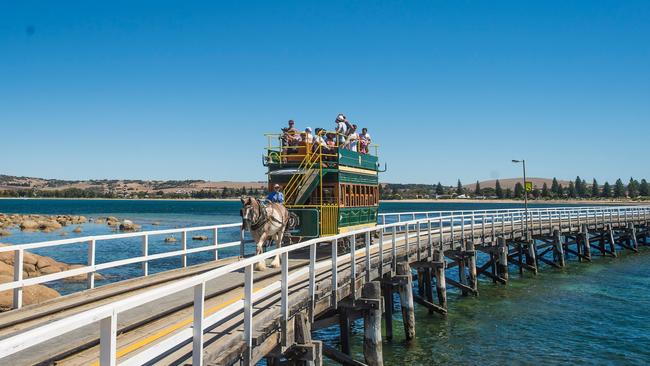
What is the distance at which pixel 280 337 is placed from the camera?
27.1 ft

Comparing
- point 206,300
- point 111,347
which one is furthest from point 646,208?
point 111,347

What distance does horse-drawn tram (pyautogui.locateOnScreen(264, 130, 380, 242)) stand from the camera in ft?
58.8

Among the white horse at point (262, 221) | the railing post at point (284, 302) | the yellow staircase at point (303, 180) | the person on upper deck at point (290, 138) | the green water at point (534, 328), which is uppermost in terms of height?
the person on upper deck at point (290, 138)

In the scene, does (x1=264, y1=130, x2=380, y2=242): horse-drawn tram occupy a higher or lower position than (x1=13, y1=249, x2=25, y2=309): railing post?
higher

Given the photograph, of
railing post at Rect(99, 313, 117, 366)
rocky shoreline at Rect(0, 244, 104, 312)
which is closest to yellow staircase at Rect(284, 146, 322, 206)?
rocky shoreline at Rect(0, 244, 104, 312)

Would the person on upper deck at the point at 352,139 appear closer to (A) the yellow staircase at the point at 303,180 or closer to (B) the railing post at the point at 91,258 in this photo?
(A) the yellow staircase at the point at 303,180

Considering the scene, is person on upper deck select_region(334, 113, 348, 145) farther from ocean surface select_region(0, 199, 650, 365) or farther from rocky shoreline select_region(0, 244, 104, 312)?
rocky shoreline select_region(0, 244, 104, 312)

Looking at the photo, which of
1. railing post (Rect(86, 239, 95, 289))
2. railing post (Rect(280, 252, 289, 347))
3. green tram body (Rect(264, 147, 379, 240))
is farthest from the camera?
green tram body (Rect(264, 147, 379, 240))

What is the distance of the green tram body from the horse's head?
13.5 feet

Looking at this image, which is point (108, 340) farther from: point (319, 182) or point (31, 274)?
point (31, 274)

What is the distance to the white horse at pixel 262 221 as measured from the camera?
1358 cm

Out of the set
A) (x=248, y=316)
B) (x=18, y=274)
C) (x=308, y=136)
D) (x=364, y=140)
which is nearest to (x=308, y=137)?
(x=308, y=136)

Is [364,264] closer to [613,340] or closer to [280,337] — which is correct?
[280,337]

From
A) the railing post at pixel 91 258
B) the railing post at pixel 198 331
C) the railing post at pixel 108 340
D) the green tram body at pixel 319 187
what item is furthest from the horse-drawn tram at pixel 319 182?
the railing post at pixel 108 340
